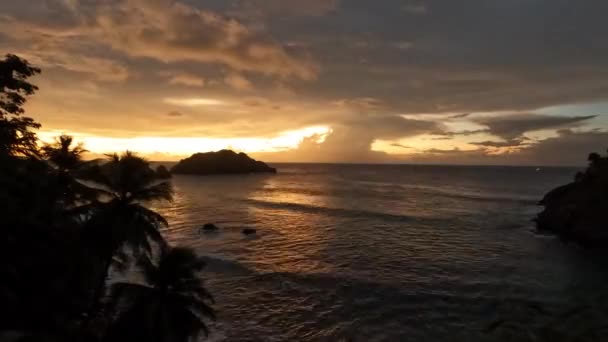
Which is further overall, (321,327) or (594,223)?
(594,223)

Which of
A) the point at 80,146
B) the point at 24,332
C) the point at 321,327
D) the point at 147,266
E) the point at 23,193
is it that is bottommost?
the point at 321,327

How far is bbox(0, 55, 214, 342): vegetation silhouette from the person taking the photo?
2214 cm

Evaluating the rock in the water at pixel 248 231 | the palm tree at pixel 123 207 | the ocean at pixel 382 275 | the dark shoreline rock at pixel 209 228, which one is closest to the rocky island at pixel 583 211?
the ocean at pixel 382 275

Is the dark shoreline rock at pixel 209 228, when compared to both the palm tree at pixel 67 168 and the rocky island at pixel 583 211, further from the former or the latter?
the rocky island at pixel 583 211

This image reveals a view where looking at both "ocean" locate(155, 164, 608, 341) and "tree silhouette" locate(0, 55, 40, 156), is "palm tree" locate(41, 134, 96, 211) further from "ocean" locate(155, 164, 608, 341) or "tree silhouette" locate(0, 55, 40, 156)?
"ocean" locate(155, 164, 608, 341)

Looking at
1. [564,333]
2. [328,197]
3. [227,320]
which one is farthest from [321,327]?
[328,197]

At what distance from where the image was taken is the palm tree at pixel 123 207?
2614cm

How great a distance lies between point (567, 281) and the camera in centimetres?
4547

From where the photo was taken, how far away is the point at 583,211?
66.0 meters

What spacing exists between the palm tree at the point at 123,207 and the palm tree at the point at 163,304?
169 inches

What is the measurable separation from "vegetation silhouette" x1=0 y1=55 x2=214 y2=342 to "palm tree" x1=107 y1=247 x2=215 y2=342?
58 mm

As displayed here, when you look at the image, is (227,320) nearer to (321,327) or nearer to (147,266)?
(321,327)

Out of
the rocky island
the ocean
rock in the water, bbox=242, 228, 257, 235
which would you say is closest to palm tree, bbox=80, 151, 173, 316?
the ocean

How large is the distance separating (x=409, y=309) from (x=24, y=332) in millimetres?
30926
